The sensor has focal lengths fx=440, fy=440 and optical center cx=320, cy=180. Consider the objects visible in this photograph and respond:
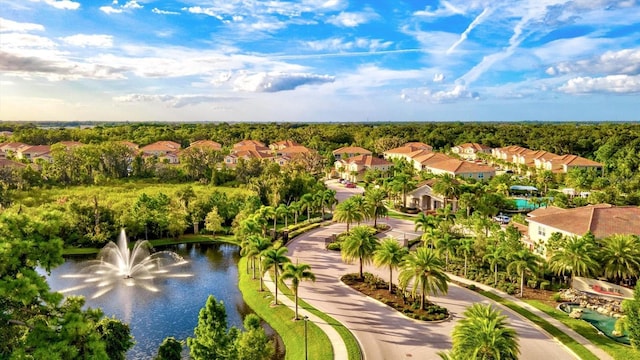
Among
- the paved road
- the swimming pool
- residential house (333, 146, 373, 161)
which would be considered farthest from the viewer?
residential house (333, 146, 373, 161)

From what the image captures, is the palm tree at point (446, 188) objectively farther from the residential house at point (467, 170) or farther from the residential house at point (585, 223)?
the residential house at point (467, 170)

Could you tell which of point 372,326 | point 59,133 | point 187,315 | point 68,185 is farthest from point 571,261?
point 59,133

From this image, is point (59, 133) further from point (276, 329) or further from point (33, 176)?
point (276, 329)

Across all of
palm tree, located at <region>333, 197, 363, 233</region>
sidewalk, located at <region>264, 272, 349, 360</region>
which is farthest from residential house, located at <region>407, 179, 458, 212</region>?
sidewalk, located at <region>264, 272, 349, 360</region>

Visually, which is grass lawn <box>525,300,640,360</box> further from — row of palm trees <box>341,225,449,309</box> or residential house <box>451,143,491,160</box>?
residential house <box>451,143,491,160</box>

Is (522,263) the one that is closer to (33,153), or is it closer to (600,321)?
(600,321)
